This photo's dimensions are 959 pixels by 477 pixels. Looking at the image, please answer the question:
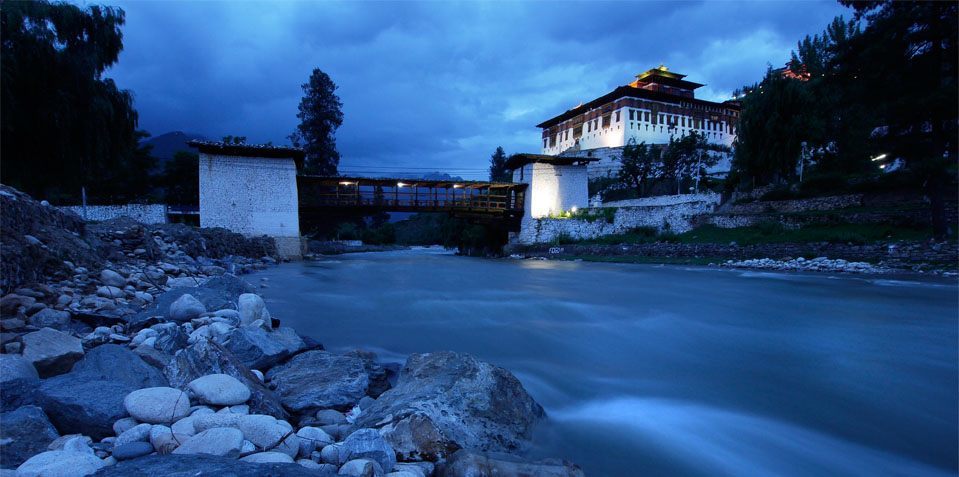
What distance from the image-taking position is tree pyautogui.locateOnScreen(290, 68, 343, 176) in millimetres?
40500

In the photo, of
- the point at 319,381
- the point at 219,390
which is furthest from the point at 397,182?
the point at 219,390

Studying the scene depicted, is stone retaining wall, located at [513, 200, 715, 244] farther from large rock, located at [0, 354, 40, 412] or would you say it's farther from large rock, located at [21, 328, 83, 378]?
large rock, located at [0, 354, 40, 412]

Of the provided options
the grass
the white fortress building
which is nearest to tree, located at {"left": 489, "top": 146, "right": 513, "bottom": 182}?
the white fortress building

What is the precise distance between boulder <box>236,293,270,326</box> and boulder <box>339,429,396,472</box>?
3.05 meters

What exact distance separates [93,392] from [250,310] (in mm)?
2372

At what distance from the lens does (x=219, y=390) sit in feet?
8.39

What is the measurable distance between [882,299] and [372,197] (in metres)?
→ 24.1

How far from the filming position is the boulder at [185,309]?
4.36m

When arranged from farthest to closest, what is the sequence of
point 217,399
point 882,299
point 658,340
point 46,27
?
point 46,27, point 882,299, point 658,340, point 217,399

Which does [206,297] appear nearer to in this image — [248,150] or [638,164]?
[248,150]

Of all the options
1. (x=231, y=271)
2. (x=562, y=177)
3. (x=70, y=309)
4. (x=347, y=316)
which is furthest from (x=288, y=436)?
(x=562, y=177)

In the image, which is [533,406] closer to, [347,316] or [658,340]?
[658,340]

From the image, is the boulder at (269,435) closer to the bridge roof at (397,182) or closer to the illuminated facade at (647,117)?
the bridge roof at (397,182)

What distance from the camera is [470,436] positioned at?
255 centimetres
